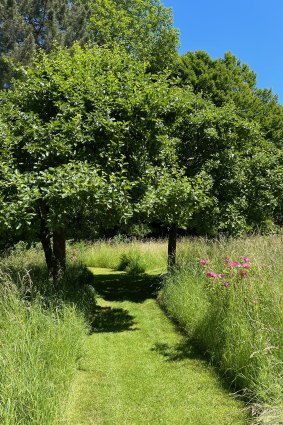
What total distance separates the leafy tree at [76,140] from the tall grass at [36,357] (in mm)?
1346

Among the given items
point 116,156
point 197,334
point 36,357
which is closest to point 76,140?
point 116,156

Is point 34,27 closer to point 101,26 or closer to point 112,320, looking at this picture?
point 101,26

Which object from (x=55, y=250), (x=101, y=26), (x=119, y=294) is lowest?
(x=119, y=294)

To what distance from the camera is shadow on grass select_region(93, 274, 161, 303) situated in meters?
10.4

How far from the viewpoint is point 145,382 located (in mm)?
5031

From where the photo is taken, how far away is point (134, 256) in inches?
606

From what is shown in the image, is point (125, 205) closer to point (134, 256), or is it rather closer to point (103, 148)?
point (103, 148)

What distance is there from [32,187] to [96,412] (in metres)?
3.50

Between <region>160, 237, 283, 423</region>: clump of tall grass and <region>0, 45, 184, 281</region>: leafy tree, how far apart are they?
200 centimetres

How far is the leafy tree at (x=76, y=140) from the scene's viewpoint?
20.2 feet

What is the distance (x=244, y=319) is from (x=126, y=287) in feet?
23.6

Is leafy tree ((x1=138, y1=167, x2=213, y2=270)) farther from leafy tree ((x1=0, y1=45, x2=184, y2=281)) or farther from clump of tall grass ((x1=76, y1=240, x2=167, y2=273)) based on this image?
clump of tall grass ((x1=76, y1=240, x2=167, y2=273))

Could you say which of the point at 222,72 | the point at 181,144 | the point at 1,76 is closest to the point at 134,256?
the point at 181,144

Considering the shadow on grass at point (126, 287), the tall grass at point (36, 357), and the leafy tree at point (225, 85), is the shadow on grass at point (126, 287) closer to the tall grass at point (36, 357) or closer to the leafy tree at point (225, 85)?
the tall grass at point (36, 357)
